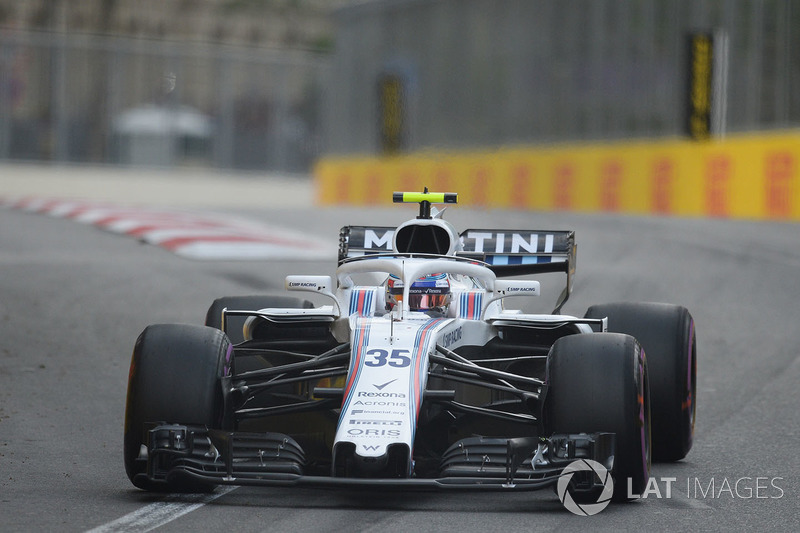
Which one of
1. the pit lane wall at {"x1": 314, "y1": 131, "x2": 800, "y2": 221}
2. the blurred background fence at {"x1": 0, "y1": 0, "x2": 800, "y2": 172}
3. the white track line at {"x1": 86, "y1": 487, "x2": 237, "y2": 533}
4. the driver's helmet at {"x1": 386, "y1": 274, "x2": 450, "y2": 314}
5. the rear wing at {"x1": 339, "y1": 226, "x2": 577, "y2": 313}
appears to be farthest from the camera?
the blurred background fence at {"x1": 0, "y1": 0, "x2": 800, "y2": 172}

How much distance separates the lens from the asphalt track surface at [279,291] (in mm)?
6520

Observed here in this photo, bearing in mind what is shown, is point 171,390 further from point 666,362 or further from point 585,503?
point 666,362

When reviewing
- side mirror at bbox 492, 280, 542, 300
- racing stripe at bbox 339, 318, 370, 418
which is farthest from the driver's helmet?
racing stripe at bbox 339, 318, 370, 418

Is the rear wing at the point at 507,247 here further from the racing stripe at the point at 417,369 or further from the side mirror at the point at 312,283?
the racing stripe at the point at 417,369

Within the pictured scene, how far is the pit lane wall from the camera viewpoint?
2272 centimetres

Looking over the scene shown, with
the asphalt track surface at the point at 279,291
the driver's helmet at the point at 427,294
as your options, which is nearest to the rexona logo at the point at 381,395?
the asphalt track surface at the point at 279,291

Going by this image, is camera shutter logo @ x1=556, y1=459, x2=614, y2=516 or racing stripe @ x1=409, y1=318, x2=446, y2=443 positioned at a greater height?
racing stripe @ x1=409, y1=318, x2=446, y2=443

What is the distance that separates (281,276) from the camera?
15.8 meters

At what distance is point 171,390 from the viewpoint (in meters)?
6.98

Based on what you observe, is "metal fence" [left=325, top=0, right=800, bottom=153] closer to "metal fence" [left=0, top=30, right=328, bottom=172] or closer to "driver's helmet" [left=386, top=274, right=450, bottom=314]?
"metal fence" [left=0, top=30, right=328, bottom=172]

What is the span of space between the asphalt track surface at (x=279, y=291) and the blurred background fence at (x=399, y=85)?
7.52m

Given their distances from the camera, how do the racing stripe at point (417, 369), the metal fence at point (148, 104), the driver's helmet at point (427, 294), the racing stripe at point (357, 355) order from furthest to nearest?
the metal fence at point (148, 104), the driver's helmet at point (427, 294), the racing stripe at point (357, 355), the racing stripe at point (417, 369)

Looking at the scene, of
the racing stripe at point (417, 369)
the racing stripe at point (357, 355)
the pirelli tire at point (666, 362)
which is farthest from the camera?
the pirelli tire at point (666, 362)

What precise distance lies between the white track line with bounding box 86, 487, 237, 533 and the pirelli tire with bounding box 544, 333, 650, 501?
165 centimetres
